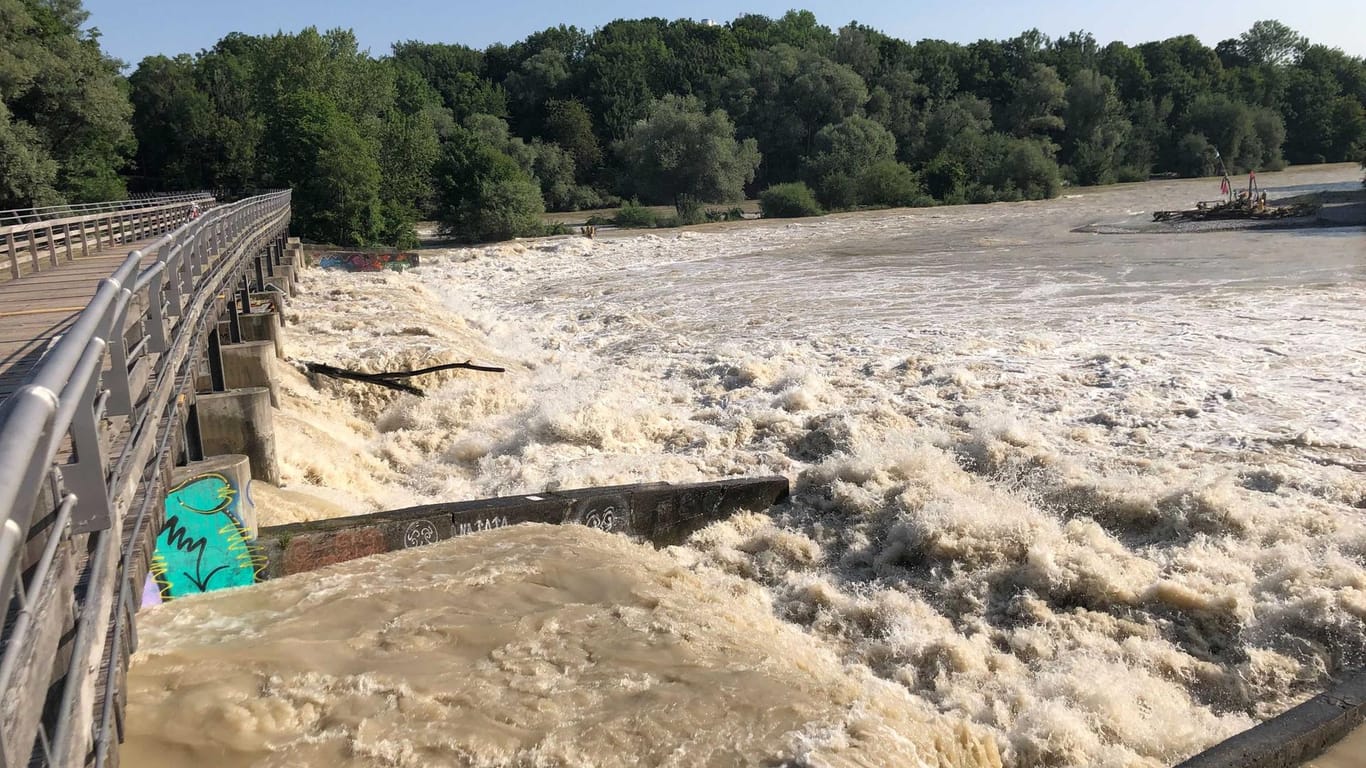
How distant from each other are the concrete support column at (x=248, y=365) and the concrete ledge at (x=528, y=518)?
16.5ft

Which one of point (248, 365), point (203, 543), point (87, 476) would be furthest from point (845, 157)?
point (87, 476)

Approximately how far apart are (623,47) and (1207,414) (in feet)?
319

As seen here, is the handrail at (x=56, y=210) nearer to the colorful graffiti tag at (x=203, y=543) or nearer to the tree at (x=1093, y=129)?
the colorful graffiti tag at (x=203, y=543)

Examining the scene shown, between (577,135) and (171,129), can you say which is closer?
(171,129)

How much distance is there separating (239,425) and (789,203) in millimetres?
57192

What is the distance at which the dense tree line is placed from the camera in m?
45.7

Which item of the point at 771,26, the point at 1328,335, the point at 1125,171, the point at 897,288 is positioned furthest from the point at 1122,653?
the point at 771,26

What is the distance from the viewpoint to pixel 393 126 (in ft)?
175

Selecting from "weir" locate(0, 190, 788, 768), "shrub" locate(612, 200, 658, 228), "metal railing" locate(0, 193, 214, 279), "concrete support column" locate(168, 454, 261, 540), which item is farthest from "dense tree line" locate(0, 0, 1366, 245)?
"concrete support column" locate(168, 454, 261, 540)

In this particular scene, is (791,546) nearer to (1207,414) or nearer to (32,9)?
(1207,414)

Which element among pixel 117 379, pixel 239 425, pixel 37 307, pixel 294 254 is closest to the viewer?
pixel 117 379

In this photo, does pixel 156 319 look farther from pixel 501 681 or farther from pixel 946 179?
pixel 946 179

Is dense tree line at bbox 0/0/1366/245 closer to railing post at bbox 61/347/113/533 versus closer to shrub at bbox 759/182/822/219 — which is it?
shrub at bbox 759/182/822/219

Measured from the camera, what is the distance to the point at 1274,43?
4688 inches
